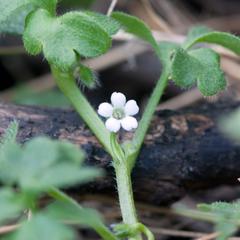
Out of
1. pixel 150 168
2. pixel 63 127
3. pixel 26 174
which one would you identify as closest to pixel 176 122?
pixel 150 168

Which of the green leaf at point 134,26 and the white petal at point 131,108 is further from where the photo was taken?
the green leaf at point 134,26

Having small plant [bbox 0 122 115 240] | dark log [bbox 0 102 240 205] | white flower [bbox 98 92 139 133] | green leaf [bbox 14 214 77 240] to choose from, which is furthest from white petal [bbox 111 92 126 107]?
green leaf [bbox 14 214 77 240]

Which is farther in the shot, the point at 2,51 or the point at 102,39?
the point at 2,51

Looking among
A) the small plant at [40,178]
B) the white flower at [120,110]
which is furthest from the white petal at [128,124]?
the small plant at [40,178]

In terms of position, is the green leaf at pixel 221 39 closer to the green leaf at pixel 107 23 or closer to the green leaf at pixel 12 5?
the green leaf at pixel 107 23

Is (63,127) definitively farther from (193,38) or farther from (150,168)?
(193,38)

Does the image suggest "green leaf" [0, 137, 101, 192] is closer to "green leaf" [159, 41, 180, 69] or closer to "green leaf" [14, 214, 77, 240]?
"green leaf" [14, 214, 77, 240]
